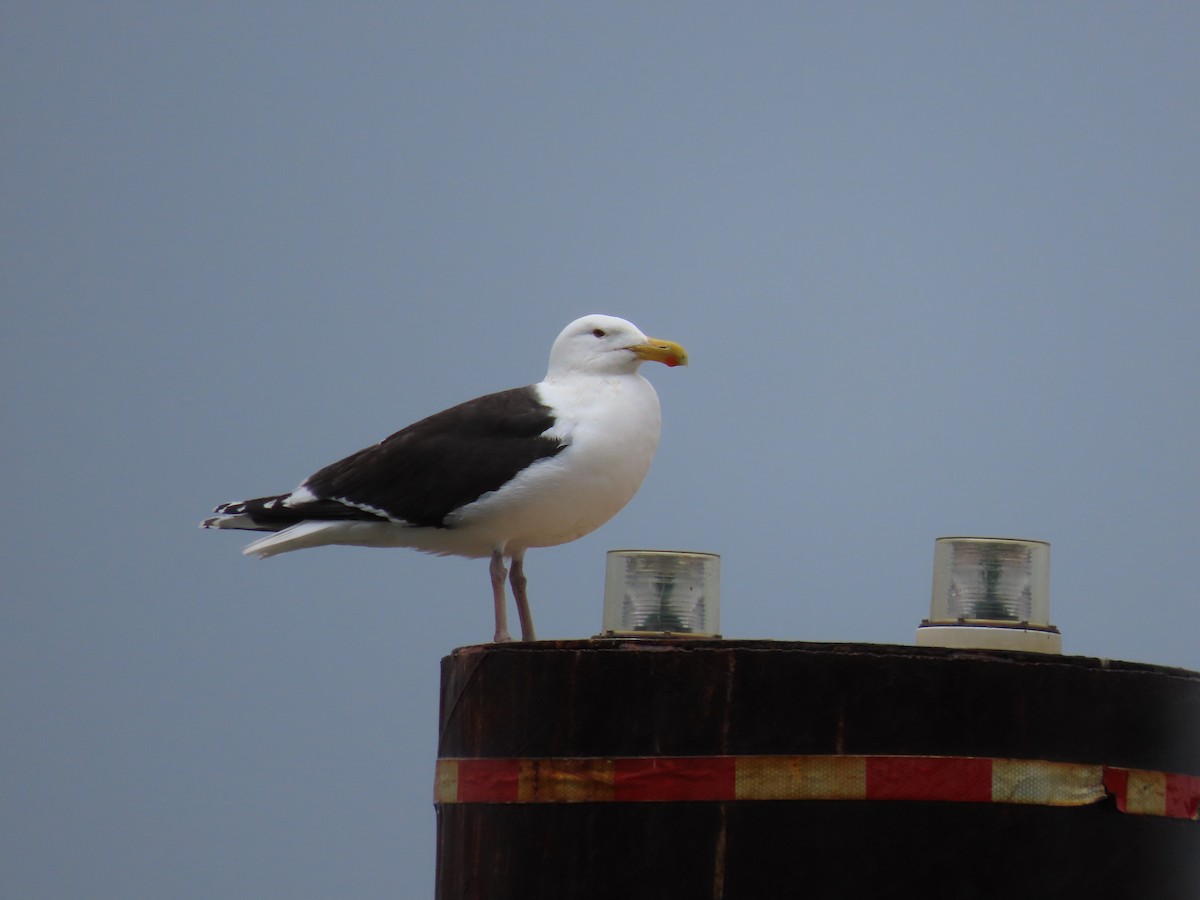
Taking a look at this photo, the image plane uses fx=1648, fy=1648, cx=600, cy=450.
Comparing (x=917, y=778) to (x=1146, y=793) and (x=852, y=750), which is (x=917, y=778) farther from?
(x=1146, y=793)

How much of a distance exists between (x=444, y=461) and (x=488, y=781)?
8.76ft

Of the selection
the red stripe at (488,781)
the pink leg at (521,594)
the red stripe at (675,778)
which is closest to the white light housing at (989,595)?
the red stripe at (675,778)

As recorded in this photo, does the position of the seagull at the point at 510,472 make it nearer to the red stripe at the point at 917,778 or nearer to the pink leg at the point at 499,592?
the pink leg at the point at 499,592

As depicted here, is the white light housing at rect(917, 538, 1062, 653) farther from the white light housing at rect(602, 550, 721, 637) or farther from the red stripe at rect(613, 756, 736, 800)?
the red stripe at rect(613, 756, 736, 800)

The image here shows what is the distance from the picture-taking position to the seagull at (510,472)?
571 cm

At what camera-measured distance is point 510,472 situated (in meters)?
5.74

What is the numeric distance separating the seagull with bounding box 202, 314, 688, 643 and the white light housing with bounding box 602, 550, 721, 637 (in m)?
1.85

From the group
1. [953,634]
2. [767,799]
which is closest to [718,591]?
[953,634]

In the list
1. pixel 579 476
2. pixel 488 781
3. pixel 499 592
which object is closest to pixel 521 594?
pixel 499 592

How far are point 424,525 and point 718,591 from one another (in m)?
2.35

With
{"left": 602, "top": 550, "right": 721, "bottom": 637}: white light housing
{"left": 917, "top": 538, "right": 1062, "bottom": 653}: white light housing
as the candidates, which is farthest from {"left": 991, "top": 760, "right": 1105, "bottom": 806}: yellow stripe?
{"left": 602, "top": 550, "right": 721, "bottom": 637}: white light housing

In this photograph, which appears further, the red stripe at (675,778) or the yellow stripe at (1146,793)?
the yellow stripe at (1146,793)

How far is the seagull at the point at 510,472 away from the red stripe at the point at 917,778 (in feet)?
9.05

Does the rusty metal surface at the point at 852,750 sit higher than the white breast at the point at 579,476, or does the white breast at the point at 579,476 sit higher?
the white breast at the point at 579,476
